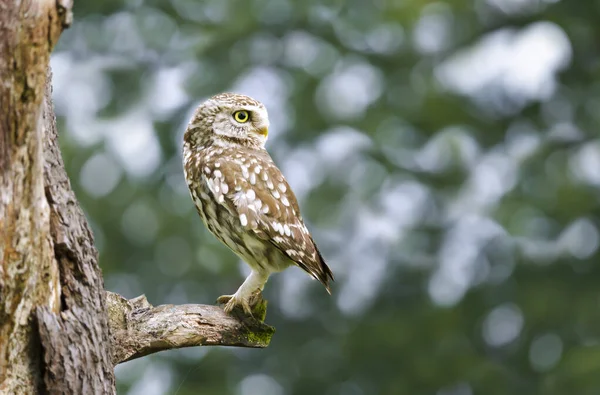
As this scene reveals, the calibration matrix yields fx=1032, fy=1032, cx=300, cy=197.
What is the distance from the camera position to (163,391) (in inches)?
406

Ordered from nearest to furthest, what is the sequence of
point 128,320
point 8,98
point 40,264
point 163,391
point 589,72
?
point 8,98 → point 40,264 → point 128,320 → point 163,391 → point 589,72

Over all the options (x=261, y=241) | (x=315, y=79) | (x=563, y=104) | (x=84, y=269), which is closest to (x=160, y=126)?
(x=315, y=79)

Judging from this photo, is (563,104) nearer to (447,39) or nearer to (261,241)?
(447,39)

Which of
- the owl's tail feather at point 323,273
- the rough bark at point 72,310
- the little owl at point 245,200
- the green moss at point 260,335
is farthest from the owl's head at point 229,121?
the rough bark at point 72,310

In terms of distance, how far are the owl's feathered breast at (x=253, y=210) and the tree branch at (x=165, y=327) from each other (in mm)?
348

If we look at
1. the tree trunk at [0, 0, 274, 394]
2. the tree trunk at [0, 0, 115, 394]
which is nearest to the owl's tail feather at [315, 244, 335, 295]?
the tree trunk at [0, 0, 274, 394]

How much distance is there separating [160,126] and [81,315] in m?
7.90

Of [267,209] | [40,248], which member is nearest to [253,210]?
[267,209]

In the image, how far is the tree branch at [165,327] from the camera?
3184mm

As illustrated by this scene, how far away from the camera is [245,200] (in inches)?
146

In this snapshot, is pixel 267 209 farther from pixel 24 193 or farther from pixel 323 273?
pixel 24 193

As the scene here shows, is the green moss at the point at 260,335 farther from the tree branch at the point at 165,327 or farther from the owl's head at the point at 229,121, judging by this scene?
the owl's head at the point at 229,121

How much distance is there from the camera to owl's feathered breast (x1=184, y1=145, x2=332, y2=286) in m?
3.66

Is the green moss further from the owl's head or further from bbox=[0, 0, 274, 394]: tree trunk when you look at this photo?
the owl's head
